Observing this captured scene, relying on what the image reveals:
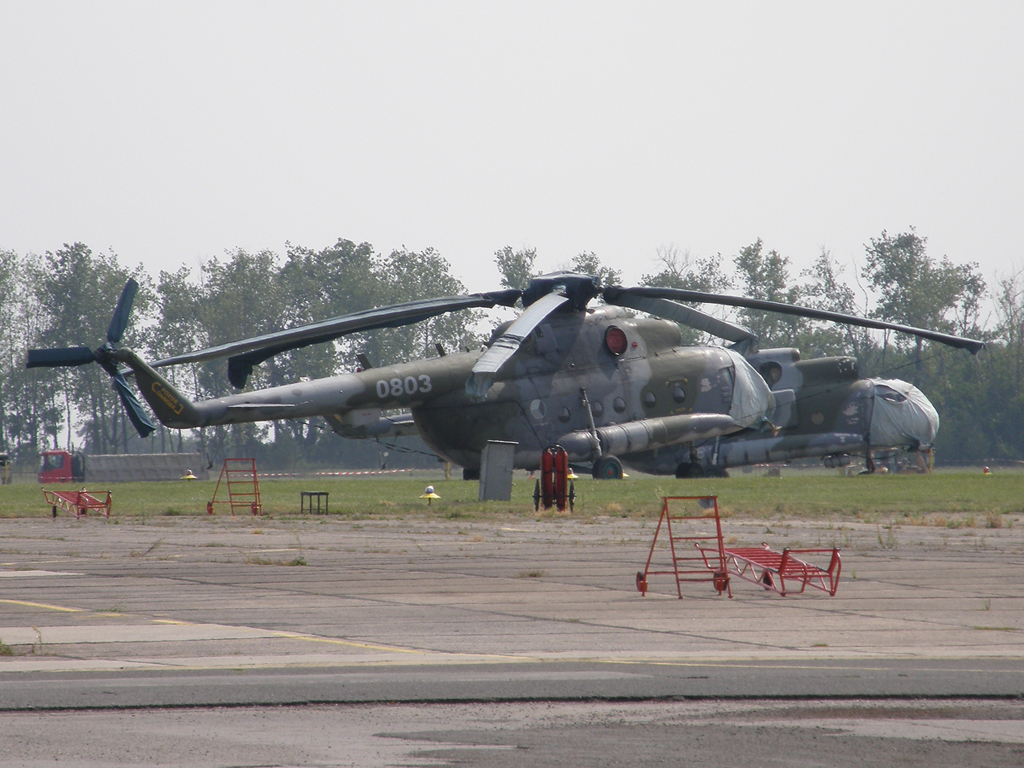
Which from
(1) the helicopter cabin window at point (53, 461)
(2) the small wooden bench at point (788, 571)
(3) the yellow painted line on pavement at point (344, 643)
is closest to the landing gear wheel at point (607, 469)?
(2) the small wooden bench at point (788, 571)

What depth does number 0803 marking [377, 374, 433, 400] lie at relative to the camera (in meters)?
31.2

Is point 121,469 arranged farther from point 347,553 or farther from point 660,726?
point 660,726

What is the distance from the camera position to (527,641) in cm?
1002

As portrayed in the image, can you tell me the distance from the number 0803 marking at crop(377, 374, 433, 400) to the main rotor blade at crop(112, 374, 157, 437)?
6.73 metres

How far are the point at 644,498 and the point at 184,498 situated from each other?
14281 mm

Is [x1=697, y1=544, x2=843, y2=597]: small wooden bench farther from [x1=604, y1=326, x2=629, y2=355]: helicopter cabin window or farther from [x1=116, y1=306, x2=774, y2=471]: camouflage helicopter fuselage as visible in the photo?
[x1=604, y1=326, x2=629, y2=355]: helicopter cabin window

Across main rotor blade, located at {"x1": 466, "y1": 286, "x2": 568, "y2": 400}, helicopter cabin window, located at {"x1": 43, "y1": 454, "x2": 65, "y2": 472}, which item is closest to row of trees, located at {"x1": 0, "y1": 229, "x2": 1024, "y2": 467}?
helicopter cabin window, located at {"x1": 43, "y1": 454, "x2": 65, "y2": 472}

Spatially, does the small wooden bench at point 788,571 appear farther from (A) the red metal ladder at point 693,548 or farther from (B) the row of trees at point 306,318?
(B) the row of trees at point 306,318

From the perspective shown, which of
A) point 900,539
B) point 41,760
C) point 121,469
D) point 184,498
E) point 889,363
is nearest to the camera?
point 41,760

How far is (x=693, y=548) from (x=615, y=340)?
17.0 m

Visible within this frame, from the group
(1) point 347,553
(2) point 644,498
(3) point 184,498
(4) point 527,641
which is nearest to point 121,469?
(3) point 184,498

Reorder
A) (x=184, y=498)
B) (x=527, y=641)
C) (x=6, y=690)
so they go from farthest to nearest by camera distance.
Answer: (x=184, y=498), (x=527, y=641), (x=6, y=690)

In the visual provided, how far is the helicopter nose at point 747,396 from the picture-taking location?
36531mm

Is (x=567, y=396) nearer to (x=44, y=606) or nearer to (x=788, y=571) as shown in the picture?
(x=788, y=571)
